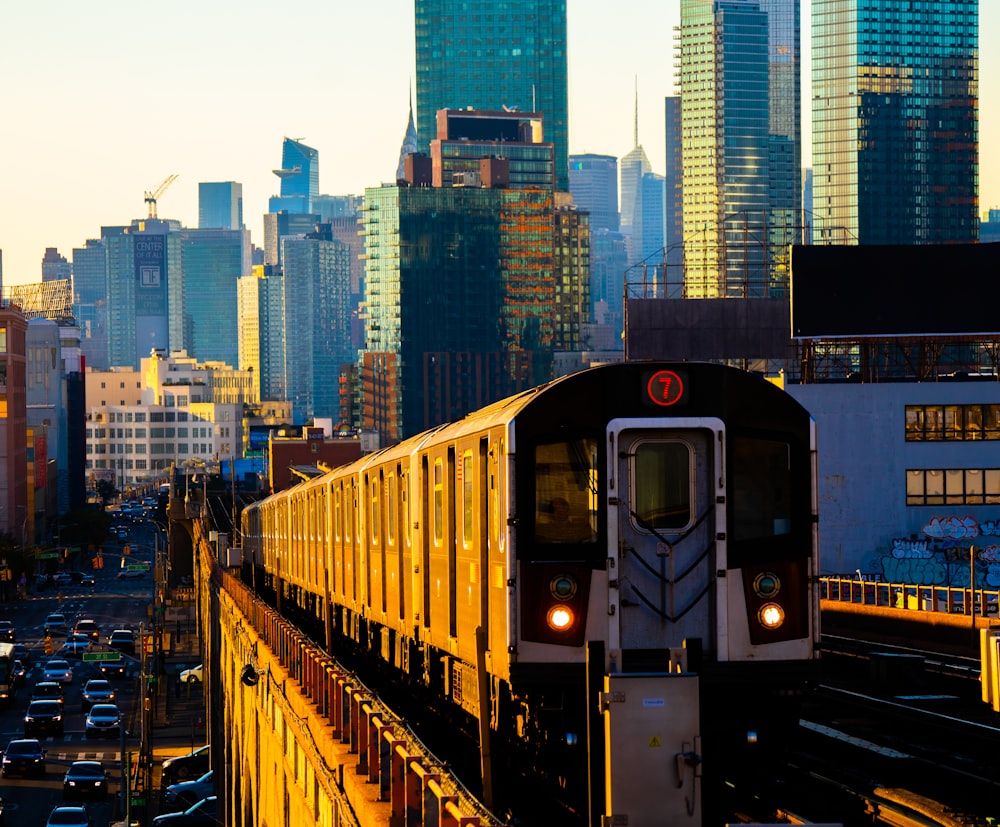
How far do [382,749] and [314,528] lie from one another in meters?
17.4

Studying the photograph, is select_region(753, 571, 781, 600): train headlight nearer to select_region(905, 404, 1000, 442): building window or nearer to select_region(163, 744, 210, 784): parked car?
select_region(905, 404, 1000, 442): building window

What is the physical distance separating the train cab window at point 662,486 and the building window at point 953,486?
43834mm

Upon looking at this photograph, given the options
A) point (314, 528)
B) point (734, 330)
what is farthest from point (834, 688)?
point (734, 330)

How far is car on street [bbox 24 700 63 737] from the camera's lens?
204ft

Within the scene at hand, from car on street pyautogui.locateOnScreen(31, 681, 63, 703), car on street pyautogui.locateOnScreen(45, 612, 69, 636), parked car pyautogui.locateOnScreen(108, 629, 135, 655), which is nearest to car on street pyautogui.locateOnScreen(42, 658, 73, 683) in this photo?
parked car pyautogui.locateOnScreen(108, 629, 135, 655)

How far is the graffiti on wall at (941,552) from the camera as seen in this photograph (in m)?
55.0

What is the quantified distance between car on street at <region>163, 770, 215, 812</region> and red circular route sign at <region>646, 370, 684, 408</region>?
40275 mm

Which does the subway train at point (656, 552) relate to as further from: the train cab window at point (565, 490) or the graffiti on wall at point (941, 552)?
the graffiti on wall at point (941, 552)

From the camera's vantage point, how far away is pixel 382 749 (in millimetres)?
16938

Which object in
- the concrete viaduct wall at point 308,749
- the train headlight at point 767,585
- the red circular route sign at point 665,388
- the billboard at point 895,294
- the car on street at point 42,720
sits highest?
the billboard at point 895,294

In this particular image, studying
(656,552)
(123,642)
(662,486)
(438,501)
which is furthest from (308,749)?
(123,642)

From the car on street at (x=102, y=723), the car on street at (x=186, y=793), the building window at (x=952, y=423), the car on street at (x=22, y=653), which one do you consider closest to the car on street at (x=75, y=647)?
the car on street at (x=22, y=653)

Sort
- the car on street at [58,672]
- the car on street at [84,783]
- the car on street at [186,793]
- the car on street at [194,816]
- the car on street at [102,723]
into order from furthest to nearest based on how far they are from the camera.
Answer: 1. the car on street at [58,672]
2. the car on street at [102,723]
3. the car on street at [186,793]
4. the car on street at [84,783]
5. the car on street at [194,816]

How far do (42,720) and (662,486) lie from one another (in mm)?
50136
